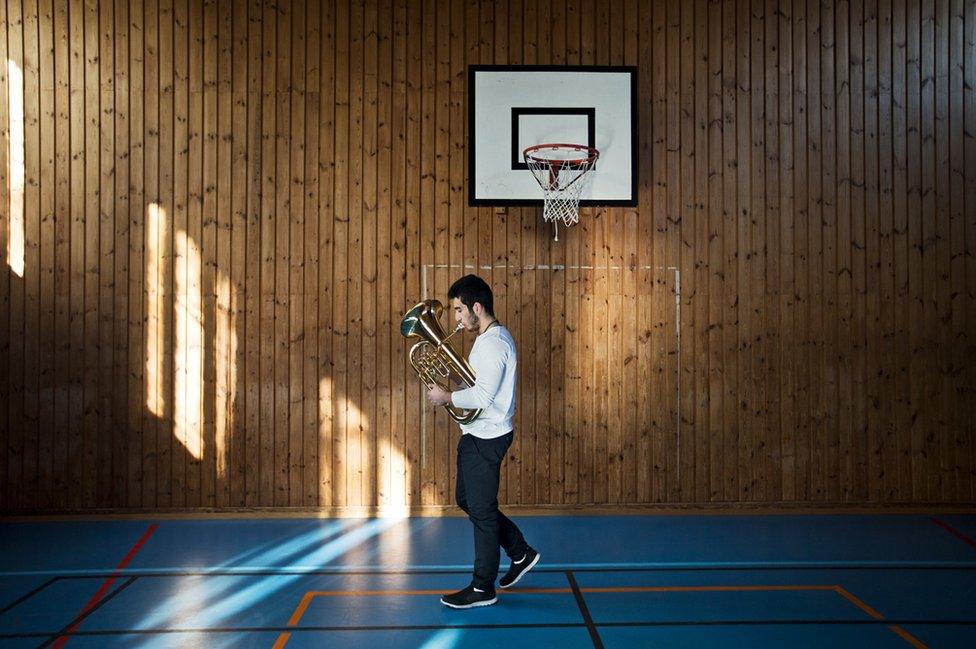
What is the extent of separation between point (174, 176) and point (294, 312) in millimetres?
1632

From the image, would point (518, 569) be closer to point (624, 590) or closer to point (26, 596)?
point (624, 590)

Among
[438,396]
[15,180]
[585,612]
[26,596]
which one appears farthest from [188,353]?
[585,612]

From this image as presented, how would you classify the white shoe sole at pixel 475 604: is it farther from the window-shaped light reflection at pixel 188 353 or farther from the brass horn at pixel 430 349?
the window-shaped light reflection at pixel 188 353

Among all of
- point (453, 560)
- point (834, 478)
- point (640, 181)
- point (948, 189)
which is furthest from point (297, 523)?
point (948, 189)

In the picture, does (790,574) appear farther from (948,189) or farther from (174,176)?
(174,176)

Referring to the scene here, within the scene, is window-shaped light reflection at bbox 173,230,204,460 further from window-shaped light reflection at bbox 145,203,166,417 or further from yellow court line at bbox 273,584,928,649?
yellow court line at bbox 273,584,928,649

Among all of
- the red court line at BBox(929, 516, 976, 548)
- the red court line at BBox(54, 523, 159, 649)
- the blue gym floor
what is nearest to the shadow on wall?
the blue gym floor

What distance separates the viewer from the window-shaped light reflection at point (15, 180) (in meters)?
7.28

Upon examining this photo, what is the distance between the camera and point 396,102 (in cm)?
748

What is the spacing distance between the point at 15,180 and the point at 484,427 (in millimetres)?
5167

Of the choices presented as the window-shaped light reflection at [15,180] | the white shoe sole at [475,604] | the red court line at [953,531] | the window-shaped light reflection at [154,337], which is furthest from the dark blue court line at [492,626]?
the window-shaped light reflection at [15,180]

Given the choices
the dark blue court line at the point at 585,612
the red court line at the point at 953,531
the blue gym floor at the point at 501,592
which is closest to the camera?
the dark blue court line at the point at 585,612

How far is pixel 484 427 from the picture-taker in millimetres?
4938

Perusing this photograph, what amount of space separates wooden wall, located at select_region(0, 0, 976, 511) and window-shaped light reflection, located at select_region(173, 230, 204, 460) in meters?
0.03
